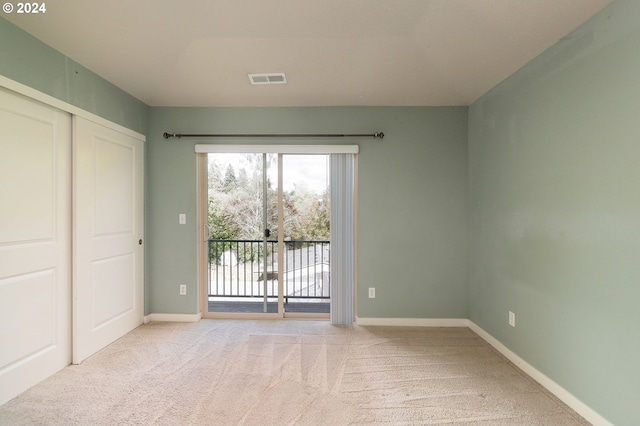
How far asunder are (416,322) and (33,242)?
346 centimetres

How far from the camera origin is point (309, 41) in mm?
2180

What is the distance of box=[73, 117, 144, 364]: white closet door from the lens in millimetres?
2467

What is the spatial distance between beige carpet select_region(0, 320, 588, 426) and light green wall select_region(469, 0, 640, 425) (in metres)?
0.35

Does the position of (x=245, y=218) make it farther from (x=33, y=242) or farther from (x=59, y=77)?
(x=59, y=77)

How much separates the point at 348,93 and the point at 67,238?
109 inches

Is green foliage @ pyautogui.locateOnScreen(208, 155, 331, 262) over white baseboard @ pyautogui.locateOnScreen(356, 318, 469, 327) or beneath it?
over

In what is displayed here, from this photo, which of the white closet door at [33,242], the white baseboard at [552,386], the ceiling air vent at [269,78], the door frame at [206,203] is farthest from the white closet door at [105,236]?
the white baseboard at [552,386]

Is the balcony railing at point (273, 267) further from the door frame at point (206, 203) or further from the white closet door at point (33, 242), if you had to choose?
the white closet door at point (33, 242)

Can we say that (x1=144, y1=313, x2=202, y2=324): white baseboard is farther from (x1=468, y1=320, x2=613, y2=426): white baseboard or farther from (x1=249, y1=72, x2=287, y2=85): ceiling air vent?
(x1=468, y1=320, x2=613, y2=426): white baseboard

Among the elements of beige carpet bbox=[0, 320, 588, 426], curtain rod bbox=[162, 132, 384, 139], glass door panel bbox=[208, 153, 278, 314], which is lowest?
beige carpet bbox=[0, 320, 588, 426]

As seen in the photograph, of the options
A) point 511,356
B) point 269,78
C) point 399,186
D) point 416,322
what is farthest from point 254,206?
point 511,356

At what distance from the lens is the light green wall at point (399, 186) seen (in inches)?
130

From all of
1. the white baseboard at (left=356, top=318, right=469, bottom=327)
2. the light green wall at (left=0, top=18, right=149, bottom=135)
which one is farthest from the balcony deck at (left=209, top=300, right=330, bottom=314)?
the light green wall at (left=0, top=18, right=149, bottom=135)

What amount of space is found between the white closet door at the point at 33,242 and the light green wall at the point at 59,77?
0.49 ft
